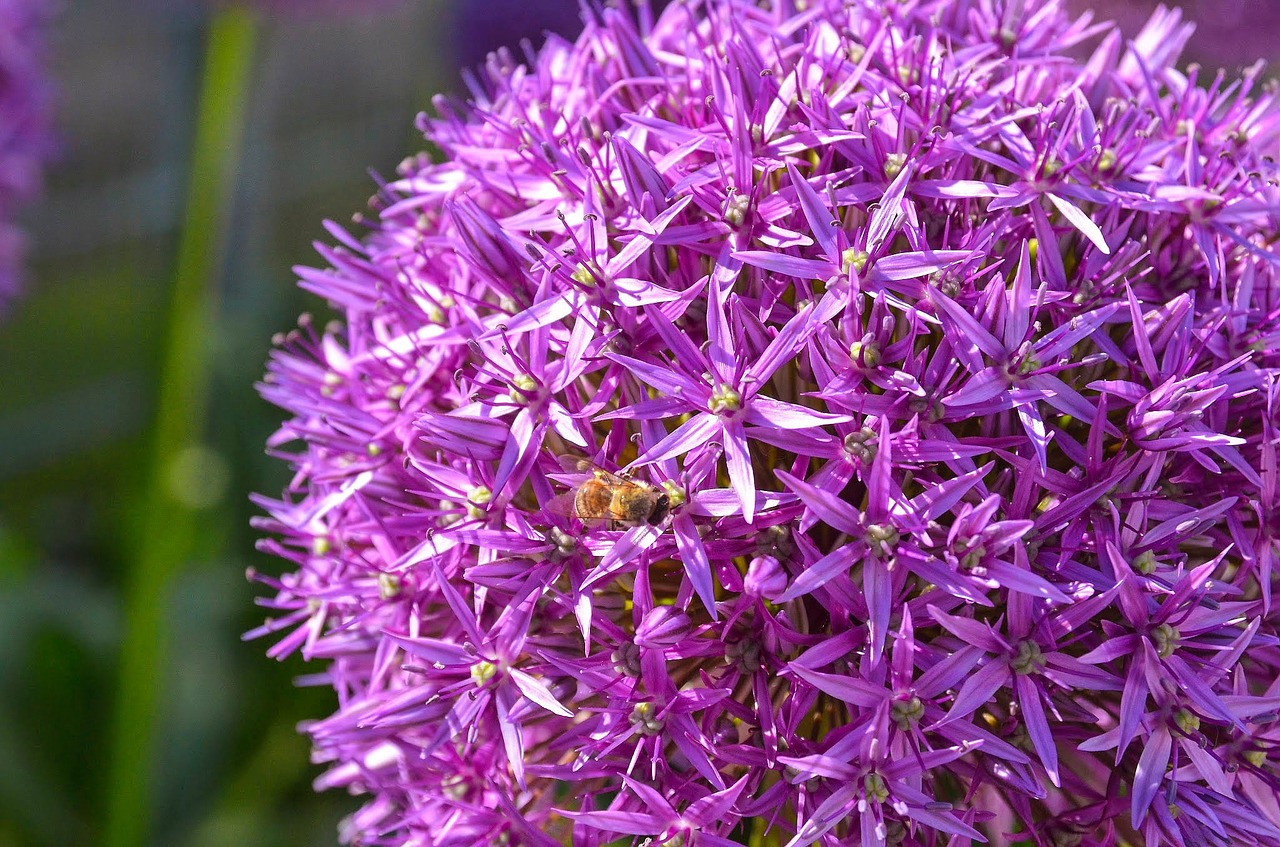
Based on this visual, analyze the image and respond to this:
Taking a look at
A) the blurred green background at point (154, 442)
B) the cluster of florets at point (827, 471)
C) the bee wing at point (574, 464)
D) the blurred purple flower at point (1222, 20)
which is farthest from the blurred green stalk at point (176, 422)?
the blurred purple flower at point (1222, 20)

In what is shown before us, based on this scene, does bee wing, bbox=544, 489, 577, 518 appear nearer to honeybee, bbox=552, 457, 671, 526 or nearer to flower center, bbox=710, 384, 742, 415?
honeybee, bbox=552, 457, 671, 526

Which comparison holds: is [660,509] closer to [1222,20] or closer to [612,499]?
[612,499]

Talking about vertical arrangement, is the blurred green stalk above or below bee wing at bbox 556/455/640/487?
above

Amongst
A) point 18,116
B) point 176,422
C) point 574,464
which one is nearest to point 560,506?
point 574,464

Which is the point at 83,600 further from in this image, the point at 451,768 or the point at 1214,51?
the point at 1214,51

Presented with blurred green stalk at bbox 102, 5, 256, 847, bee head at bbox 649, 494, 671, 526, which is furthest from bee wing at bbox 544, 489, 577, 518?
blurred green stalk at bbox 102, 5, 256, 847

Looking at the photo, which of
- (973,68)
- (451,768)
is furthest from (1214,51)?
(451,768)
